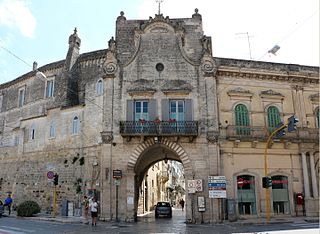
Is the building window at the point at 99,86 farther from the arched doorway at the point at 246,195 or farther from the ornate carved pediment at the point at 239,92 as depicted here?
the arched doorway at the point at 246,195

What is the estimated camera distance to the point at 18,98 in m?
33.9

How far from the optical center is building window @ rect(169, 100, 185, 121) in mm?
20172

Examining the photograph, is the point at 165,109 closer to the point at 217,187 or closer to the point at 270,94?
the point at 217,187

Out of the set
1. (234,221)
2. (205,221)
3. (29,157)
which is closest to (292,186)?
(234,221)

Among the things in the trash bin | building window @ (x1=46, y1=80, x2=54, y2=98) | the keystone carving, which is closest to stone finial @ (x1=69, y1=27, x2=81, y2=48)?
building window @ (x1=46, y1=80, x2=54, y2=98)

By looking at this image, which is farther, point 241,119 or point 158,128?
point 241,119

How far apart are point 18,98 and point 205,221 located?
25.3 metres

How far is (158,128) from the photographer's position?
63.2ft

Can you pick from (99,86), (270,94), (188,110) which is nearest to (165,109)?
(188,110)

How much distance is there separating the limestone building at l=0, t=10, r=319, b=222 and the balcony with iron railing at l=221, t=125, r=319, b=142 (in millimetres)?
66

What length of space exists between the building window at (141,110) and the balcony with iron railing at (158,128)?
74cm

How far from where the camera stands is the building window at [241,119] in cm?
2025

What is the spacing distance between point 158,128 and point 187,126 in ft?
5.96

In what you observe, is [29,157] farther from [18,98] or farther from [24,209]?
[18,98]
